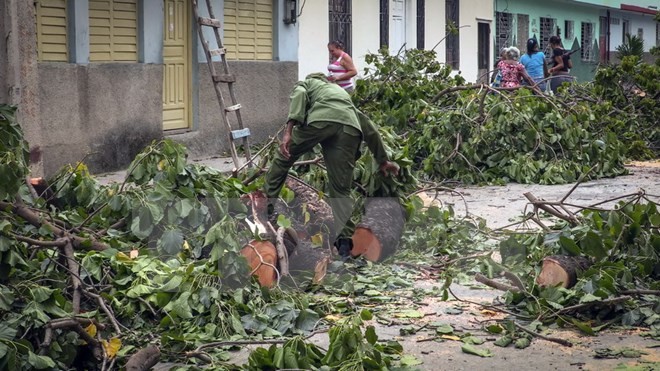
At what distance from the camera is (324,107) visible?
8242mm

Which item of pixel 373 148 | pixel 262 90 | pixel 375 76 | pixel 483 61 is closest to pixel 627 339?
pixel 373 148

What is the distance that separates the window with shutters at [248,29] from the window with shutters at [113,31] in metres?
2.49

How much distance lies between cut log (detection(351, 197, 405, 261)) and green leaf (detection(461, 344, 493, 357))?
240 cm

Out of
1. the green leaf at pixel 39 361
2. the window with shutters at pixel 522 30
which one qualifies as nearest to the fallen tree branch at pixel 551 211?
the green leaf at pixel 39 361

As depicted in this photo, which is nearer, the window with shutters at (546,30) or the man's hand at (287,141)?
the man's hand at (287,141)

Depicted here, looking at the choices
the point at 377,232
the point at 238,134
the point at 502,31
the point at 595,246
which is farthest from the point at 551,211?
the point at 502,31

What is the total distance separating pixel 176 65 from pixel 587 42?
24.3 m

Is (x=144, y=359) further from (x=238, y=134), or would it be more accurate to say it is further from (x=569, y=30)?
(x=569, y=30)

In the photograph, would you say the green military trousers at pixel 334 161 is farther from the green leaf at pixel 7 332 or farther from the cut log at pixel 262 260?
the green leaf at pixel 7 332

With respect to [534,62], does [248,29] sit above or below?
above

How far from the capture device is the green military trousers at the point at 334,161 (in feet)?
27.2

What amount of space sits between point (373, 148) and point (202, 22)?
19.4 ft

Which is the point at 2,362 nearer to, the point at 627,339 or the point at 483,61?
the point at 627,339

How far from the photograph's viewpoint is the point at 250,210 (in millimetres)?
8031
